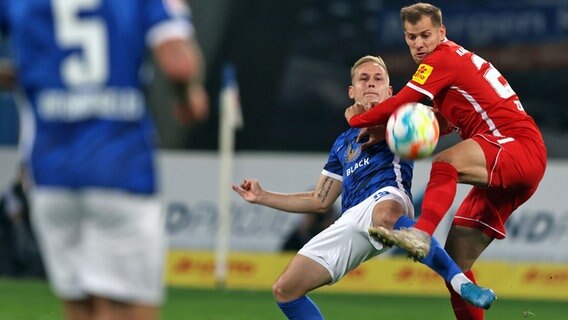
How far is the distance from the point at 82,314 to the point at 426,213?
3.37 meters

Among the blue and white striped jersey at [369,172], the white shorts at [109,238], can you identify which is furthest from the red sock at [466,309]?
the white shorts at [109,238]

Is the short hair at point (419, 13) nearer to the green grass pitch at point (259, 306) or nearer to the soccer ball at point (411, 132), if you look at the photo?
the soccer ball at point (411, 132)

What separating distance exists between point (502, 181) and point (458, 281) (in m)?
0.74

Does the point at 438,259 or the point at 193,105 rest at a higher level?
the point at 193,105

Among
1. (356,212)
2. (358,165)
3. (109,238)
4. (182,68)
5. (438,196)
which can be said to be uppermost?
(182,68)

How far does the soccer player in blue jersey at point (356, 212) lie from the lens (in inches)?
294

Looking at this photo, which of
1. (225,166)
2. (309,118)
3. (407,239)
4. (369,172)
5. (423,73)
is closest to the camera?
(407,239)

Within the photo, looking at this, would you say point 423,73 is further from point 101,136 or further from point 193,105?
point 101,136

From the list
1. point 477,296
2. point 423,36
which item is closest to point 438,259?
point 477,296

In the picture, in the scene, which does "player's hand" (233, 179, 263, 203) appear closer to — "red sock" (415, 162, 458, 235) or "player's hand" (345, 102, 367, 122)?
"player's hand" (345, 102, 367, 122)

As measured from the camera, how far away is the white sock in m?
7.44

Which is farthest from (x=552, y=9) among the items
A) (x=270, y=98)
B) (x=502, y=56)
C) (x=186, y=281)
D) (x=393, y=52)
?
(x=186, y=281)

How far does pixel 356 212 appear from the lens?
761cm

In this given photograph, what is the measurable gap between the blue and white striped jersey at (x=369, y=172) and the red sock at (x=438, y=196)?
0.15 metres
